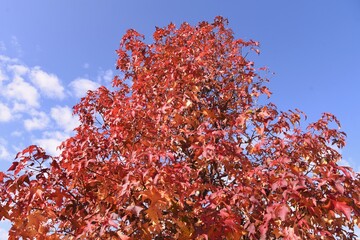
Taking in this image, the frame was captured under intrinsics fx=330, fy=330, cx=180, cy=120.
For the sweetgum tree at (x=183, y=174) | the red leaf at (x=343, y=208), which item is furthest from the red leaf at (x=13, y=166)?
the red leaf at (x=343, y=208)

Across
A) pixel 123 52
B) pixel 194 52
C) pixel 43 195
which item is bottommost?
pixel 43 195

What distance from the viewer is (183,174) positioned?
4434mm

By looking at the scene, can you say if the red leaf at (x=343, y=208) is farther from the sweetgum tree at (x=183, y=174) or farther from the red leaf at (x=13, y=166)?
the red leaf at (x=13, y=166)

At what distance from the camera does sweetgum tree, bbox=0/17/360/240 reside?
143 inches

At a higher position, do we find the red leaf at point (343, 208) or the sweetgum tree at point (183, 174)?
the sweetgum tree at point (183, 174)

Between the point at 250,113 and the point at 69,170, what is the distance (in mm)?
3087

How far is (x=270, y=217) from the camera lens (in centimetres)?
340

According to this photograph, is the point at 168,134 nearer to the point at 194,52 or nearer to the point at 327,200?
the point at 327,200

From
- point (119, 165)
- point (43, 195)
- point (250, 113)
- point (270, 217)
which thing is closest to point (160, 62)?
point (250, 113)

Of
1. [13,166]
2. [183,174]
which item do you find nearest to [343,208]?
[183,174]

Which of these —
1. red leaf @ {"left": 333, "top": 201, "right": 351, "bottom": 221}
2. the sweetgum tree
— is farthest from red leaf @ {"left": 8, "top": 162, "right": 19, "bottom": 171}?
red leaf @ {"left": 333, "top": 201, "right": 351, "bottom": 221}

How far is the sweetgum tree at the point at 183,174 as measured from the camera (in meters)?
3.63

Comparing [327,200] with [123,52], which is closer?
[327,200]

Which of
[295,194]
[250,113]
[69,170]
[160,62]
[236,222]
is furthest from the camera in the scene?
[160,62]
